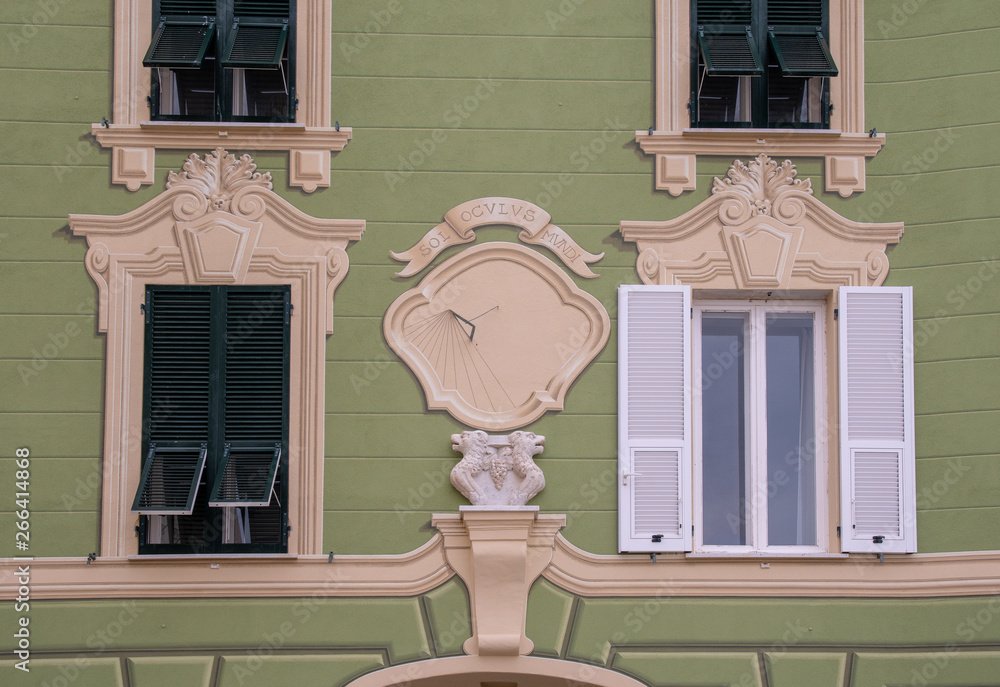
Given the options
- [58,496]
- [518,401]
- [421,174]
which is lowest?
[58,496]

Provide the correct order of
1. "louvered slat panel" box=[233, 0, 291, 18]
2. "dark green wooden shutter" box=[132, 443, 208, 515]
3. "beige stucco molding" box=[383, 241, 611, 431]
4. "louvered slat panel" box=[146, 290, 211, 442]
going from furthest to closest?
"louvered slat panel" box=[233, 0, 291, 18]
"beige stucco molding" box=[383, 241, 611, 431]
"louvered slat panel" box=[146, 290, 211, 442]
"dark green wooden shutter" box=[132, 443, 208, 515]

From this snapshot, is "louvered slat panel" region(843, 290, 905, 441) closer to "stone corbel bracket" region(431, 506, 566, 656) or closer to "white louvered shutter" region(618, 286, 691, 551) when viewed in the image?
"white louvered shutter" region(618, 286, 691, 551)

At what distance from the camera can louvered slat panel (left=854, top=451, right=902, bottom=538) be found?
28.1 feet

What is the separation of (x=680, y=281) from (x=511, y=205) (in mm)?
1329

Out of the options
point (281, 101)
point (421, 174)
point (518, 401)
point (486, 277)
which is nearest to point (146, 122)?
point (281, 101)

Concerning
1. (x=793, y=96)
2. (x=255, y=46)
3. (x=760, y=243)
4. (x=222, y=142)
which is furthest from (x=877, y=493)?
(x=255, y=46)

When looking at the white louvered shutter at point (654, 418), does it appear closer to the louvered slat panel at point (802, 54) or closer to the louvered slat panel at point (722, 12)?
the louvered slat panel at point (802, 54)

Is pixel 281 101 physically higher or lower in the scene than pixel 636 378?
higher

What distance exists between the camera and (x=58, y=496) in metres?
8.59

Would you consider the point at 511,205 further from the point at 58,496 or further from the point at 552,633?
the point at 58,496

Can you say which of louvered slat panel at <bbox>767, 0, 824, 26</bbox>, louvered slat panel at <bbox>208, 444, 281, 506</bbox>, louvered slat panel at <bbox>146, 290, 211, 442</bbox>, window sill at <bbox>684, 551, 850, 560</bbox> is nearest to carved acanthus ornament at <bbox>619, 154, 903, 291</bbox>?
louvered slat panel at <bbox>767, 0, 824, 26</bbox>

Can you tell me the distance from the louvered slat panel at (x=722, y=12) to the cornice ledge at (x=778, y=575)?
3907 mm

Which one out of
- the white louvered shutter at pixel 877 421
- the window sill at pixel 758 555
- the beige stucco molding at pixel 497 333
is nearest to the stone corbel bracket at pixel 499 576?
the beige stucco molding at pixel 497 333

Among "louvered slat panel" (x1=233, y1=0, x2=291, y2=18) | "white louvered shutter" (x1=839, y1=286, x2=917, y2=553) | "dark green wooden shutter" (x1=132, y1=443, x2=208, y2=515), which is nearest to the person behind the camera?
"dark green wooden shutter" (x1=132, y1=443, x2=208, y2=515)
